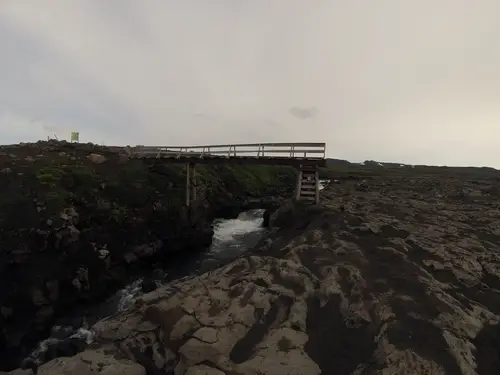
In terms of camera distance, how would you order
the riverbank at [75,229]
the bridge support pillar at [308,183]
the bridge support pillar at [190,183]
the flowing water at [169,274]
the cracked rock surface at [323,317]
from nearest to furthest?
the cracked rock surface at [323,317] < the flowing water at [169,274] < the riverbank at [75,229] < the bridge support pillar at [308,183] < the bridge support pillar at [190,183]

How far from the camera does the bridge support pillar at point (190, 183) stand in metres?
45.3

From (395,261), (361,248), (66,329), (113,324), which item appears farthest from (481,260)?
(66,329)

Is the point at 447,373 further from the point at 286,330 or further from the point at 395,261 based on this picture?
the point at 395,261

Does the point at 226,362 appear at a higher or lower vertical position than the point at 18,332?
higher

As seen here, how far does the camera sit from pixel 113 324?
16078mm

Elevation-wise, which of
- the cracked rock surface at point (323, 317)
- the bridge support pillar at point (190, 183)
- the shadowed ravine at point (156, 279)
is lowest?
the shadowed ravine at point (156, 279)

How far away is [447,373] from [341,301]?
555 cm

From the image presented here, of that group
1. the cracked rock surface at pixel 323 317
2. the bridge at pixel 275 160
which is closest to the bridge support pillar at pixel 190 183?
the bridge at pixel 275 160

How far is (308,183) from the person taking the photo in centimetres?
3534

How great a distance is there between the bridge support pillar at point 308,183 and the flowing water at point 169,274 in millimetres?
10276

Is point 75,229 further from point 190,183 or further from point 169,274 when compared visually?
point 190,183

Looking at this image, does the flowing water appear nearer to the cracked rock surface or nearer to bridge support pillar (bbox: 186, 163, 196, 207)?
bridge support pillar (bbox: 186, 163, 196, 207)

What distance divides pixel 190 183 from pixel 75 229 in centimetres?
1806

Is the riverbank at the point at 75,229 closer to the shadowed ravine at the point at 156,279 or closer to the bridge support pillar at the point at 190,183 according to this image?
the shadowed ravine at the point at 156,279
